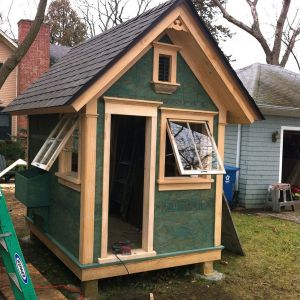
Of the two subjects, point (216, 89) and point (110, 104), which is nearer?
point (110, 104)

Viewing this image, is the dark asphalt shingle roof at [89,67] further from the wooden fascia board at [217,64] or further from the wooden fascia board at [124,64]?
the wooden fascia board at [217,64]

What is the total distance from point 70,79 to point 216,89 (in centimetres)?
224

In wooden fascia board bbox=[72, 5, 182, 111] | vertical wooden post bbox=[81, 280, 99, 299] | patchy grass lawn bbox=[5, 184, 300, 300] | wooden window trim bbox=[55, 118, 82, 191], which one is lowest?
patchy grass lawn bbox=[5, 184, 300, 300]

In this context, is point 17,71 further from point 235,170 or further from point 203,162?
point 203,162

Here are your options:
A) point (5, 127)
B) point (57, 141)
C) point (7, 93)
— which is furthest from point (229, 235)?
point (7, 93)

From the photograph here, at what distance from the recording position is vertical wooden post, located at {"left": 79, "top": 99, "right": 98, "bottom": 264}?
5.30 meters

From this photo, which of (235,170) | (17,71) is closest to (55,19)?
(17,71)

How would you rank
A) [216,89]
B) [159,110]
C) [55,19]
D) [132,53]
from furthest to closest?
[55,19], [216,89], [159,110], [132,53]

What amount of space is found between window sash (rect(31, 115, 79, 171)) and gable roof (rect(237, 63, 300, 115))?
7.08m

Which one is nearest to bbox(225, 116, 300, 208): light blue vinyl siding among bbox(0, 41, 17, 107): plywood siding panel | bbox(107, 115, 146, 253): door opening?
bbox(107, 115, 146, 253): door opening

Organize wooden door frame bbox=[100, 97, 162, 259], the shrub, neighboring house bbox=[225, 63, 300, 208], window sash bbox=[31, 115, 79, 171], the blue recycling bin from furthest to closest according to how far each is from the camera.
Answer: the shrub, neighboring house bbox=[225, 63, 300, 208], the blue recycling bin, window sash bbox=[31, 115, 79, 171], wooden door frame bbox=[100, 97, 162, 259]

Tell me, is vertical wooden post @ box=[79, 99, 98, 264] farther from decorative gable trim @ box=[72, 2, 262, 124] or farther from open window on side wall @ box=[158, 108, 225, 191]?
open window on side wall @ box=[158, 108, 225, 191]

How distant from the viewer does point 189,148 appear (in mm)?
5953

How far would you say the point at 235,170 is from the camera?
11469 millimetres
